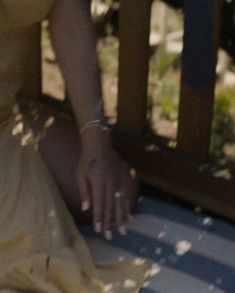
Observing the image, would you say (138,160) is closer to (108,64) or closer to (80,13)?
(80,13)

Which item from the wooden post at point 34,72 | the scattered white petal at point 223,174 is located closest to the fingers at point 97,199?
the scattered white petal at point 223,174

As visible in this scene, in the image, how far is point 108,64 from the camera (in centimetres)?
375

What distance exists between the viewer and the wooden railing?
2270mm

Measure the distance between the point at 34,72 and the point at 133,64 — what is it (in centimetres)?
34

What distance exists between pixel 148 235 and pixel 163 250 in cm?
7

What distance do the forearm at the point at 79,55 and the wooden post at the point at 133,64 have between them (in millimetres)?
242

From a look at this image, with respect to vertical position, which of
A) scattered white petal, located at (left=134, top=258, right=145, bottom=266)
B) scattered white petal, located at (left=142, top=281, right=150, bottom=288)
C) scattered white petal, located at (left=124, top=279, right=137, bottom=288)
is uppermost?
scattered white petal, located at (left=124, top=279, right=137, bottom=288)

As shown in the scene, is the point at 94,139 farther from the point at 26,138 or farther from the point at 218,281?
the point at 218,281

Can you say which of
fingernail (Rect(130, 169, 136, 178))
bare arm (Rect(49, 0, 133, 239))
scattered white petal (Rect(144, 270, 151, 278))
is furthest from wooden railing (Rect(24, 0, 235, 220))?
scattered white petal (Rect(144, 270, 151, 278))

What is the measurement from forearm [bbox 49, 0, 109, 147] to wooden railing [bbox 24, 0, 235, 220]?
9.4 inches

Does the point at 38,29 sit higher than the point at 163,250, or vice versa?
the point at 38,29

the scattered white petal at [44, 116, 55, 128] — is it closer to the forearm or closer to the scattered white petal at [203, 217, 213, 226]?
the forearm

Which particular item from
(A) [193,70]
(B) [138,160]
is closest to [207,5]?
(A) [193,70]

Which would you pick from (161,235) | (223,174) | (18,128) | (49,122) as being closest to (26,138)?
(18,128)
